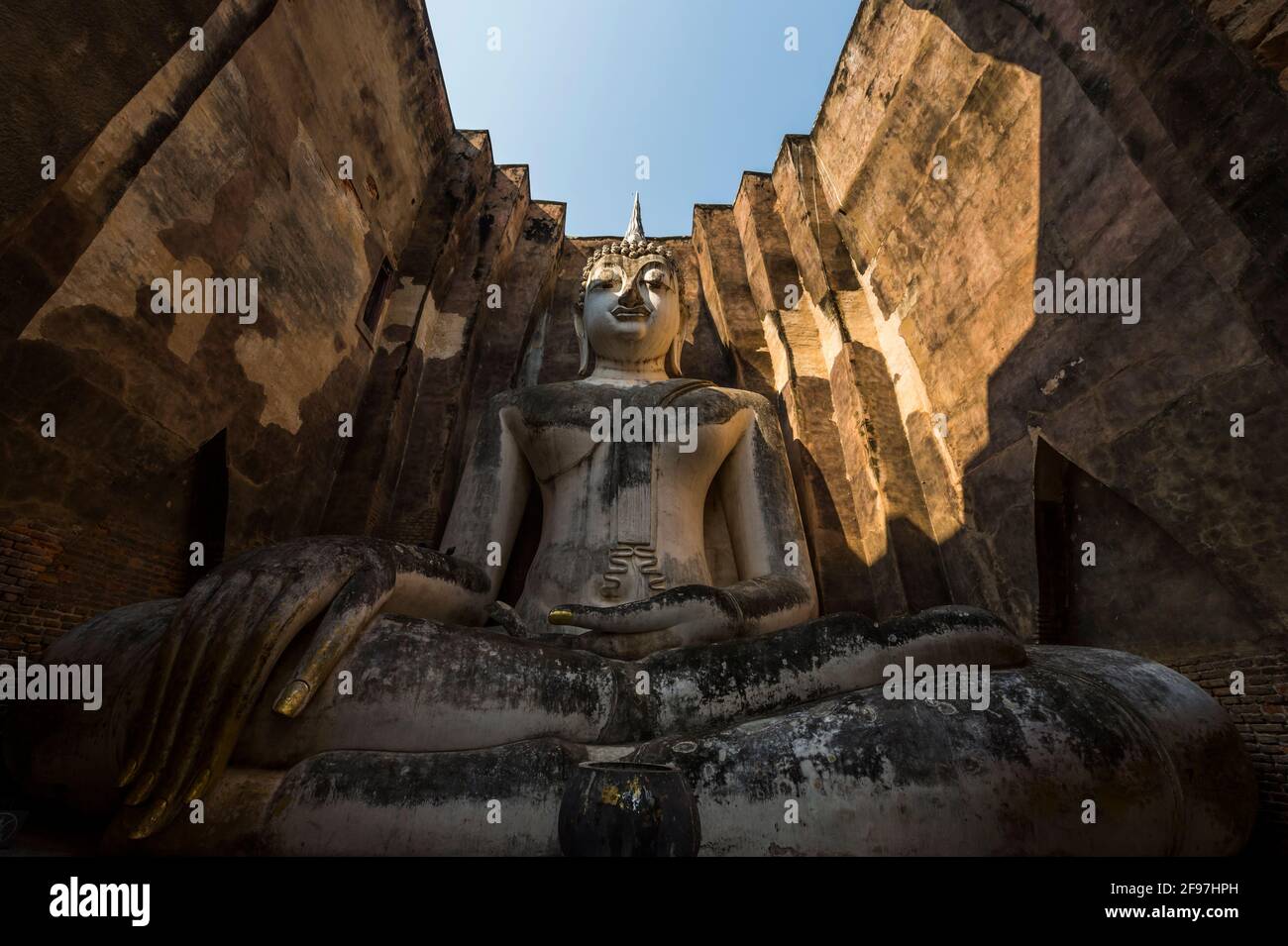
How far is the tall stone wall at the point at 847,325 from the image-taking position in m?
3.15

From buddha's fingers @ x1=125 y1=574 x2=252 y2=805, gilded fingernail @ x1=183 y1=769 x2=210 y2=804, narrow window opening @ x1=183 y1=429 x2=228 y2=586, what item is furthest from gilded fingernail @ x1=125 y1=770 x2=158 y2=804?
narrow window opening @ x1=183 y1=429 x2=228 y2=586

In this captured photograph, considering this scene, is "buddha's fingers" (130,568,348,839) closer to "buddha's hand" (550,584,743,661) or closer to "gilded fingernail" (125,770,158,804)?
"gilded fingernail" (125,770,158,804)

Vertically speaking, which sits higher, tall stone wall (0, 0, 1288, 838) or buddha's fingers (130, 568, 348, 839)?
tall stone wall (0, 0, 1288, 838)

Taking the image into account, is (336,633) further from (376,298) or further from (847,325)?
(847,325)

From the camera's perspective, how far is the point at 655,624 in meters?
2.74

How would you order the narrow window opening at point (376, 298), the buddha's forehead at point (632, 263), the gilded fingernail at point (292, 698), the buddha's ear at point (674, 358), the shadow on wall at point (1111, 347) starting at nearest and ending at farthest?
the gilded fingernail at point (292, 698) < the shadow on wall at point (1111, 347) < the buddha's forehead at point (632, 263) < the buddha's ear at point (674, 358) < the narrow window opening at point (376, 298)

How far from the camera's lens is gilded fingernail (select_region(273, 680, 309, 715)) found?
1935 millimetres

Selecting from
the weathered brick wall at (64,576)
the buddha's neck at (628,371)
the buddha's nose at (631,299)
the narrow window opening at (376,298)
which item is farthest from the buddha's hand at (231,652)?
the narrow window opening at (376,298)

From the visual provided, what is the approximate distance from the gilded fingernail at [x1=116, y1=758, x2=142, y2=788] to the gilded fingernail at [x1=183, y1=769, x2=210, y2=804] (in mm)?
183

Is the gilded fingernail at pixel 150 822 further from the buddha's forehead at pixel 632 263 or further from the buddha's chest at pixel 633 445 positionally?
the buddha's forehead at pixel 632 263

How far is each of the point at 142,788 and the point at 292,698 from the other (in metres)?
0.44

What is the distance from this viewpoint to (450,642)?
7.58 feet

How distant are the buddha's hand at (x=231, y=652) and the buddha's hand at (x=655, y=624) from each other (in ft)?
3.06
